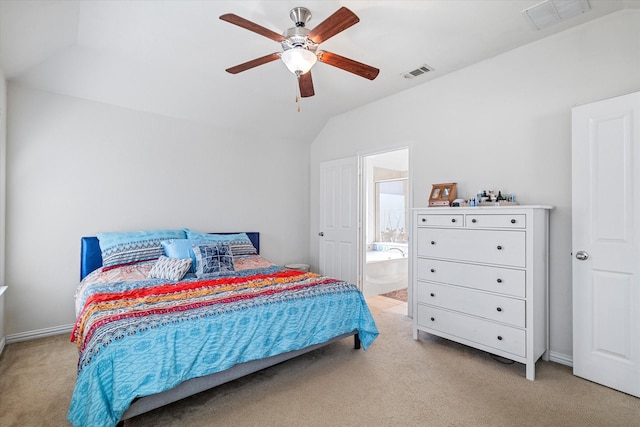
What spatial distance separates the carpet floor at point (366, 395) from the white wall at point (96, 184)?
722 mm

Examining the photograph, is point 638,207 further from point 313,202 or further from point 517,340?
point 313,202

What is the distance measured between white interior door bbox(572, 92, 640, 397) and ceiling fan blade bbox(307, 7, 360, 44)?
1.88 metres

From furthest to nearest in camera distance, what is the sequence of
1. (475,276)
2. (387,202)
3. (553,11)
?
(387,202), (475,276), (553,11)

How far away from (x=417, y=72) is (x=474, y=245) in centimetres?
193

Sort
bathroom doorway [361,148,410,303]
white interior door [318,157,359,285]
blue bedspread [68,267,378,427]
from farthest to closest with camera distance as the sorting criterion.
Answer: bathroom doorway [361,148,410,303] → white interior door [318,157,359,285] → blue bedspread [68,267,378,427]

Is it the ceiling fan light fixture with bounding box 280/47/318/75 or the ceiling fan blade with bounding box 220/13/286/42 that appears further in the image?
the ceiling fan light fixture with bounding box 280/47/318/75

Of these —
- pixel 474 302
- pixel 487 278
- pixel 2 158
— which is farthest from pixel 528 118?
pixel 2 158

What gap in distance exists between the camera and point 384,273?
4930mm

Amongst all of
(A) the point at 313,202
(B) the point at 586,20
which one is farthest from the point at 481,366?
(A) the point at 313,202

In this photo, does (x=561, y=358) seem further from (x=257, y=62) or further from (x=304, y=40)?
(x=257, y=62)

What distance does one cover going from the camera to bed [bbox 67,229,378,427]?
1.60 meters

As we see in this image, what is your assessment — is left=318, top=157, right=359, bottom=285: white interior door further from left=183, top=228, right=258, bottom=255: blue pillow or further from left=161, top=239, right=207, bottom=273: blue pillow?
left=161, top=239, right=207, bottom=273: blue pillow

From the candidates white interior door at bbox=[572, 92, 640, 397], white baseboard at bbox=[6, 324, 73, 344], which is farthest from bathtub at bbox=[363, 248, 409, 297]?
white baseboard at bbox=[6, 324, 73, 344]

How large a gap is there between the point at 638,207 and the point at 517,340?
48.3 inches
